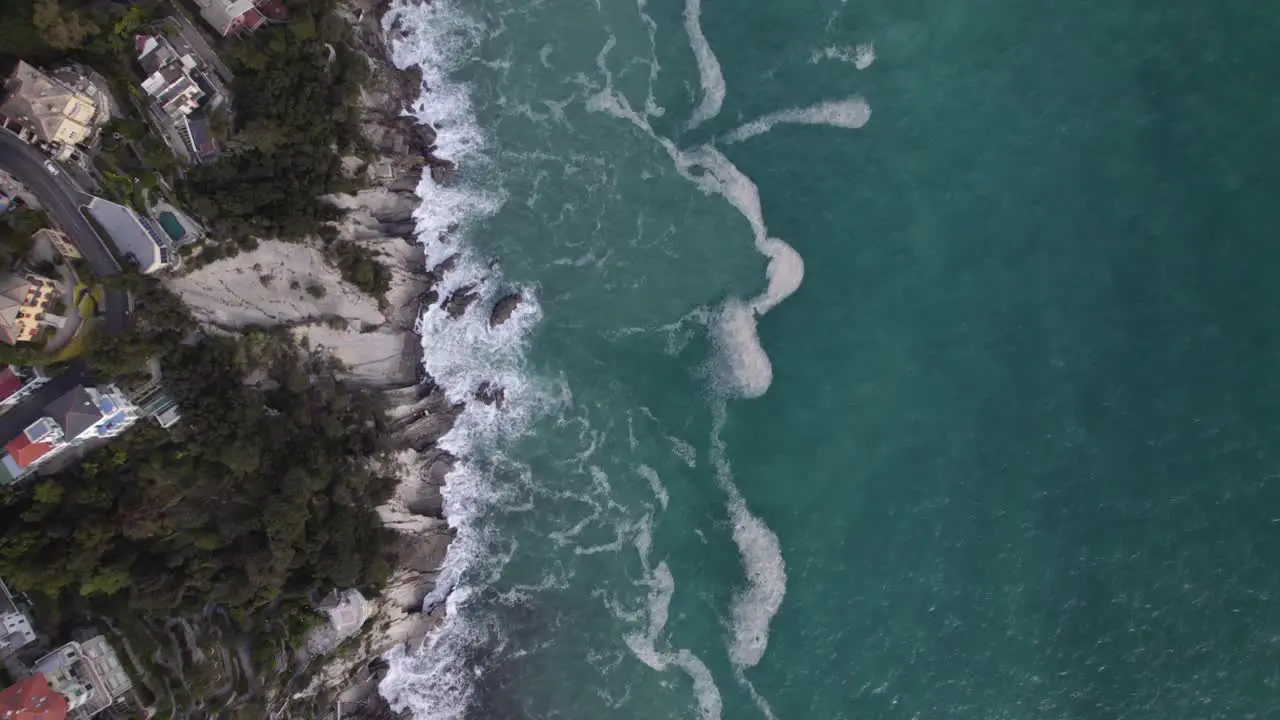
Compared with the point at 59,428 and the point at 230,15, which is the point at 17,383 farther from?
the point at 230,15

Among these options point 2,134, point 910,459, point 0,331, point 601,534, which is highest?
point 2,134

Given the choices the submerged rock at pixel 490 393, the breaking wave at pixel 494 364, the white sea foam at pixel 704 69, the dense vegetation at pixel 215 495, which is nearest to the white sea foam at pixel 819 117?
the breaking wave at pixel 494 364

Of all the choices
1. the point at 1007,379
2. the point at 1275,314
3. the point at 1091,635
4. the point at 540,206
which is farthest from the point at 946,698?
the point at 540,206

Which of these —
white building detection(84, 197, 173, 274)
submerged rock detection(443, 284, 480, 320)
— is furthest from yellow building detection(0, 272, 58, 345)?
submerged rock detection(443, 284, 480, 320)

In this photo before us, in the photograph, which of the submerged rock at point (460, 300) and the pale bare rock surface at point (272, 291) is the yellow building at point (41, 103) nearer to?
the pale bare rock surface at point (272, 291)

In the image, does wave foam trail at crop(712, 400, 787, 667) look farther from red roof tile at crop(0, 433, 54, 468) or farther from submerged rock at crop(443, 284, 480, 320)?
red roof tile at crop(0, 433, 54, 468)

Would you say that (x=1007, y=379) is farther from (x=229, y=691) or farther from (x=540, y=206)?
(x=229, y=691)

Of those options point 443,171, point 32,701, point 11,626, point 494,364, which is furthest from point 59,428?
point 443,171
